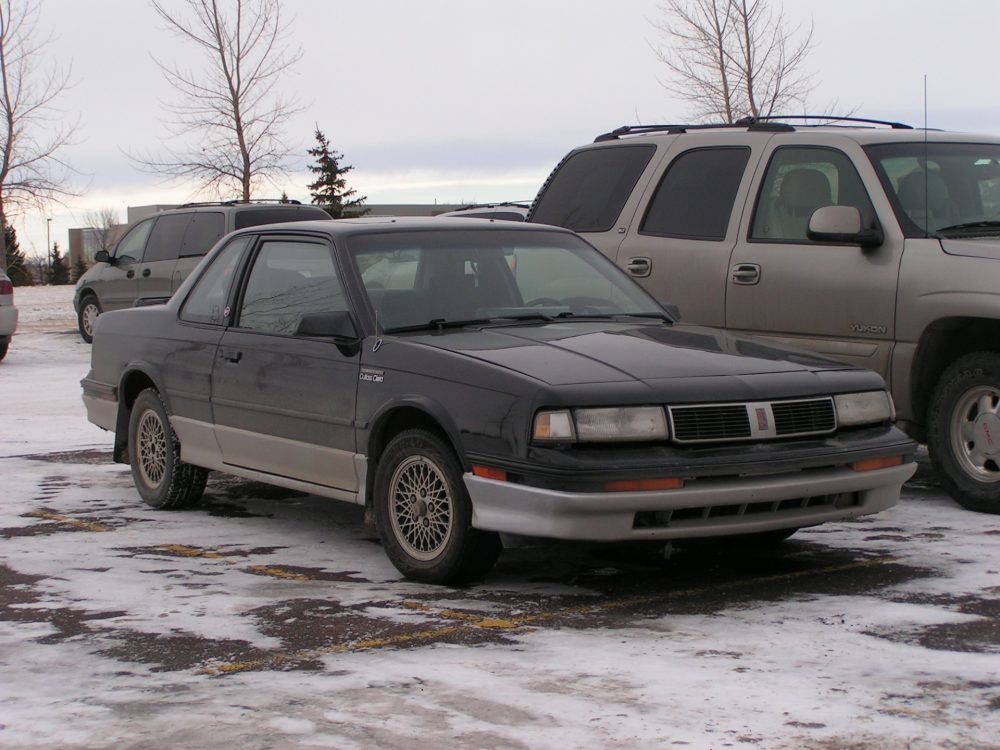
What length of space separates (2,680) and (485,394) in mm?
2058

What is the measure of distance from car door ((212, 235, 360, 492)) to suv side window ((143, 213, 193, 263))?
43.6 feet

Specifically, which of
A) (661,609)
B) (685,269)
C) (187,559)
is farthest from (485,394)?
(685,269)

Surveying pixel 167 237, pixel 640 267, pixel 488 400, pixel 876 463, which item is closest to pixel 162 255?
pixel 167 237

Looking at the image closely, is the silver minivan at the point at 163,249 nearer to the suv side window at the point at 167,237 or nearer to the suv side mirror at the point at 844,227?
the suv side window at the point at 167,237

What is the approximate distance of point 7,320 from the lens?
19172mm

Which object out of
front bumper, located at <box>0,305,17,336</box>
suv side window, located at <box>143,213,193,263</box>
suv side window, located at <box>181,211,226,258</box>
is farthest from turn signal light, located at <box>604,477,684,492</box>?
suv side window, located at <box>143,213,193,263</box>

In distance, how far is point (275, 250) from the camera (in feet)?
25.5

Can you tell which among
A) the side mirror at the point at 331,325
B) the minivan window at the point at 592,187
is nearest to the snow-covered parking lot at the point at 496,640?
the side mirror at the point at 331,325

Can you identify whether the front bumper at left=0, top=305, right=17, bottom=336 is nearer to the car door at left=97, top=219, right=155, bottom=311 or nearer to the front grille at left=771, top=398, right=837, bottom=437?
the car door at left=97, top=219, right=155, bottom=311

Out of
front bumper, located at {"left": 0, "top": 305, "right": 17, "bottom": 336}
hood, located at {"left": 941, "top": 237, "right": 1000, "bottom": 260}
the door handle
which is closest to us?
hood, located at {"left": 941, "top": 237, "right": 1000, "bottom": 260}

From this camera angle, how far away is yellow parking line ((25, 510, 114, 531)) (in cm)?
788

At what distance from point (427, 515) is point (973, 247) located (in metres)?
3.35

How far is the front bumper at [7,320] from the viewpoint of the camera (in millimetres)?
19109

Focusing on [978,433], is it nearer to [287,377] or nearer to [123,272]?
[287,377]
